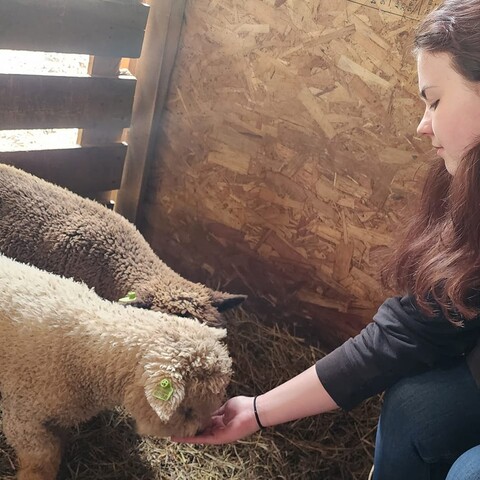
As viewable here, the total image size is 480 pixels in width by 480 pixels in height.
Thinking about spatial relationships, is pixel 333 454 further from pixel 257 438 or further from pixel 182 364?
pixel 182 364

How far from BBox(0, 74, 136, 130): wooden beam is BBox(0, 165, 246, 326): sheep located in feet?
0.80

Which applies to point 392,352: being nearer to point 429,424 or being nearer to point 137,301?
point 429,424

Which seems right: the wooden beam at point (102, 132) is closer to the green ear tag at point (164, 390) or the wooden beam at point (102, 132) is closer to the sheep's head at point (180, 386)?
the sheep's head at point (180, 386)

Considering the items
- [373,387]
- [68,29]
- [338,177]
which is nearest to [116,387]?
[373,387]

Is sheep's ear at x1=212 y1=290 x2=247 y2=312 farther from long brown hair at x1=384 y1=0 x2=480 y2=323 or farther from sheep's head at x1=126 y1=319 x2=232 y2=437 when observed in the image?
long brown hair at x1=384 y1=0 x2=480 y2=323

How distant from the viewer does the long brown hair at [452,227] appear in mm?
1433

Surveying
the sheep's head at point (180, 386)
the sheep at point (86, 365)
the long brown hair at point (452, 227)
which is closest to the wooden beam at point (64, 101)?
the sheep at point (86, 365)

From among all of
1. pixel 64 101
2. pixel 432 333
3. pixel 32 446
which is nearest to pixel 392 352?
pixel 432 333

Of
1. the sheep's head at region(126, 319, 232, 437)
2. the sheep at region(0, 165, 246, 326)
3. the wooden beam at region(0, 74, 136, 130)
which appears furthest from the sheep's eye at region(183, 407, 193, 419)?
the wooden beam at region(0, 74, 136, 130)

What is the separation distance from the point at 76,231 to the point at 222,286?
82 cm

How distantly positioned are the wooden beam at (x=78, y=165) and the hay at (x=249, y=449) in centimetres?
91

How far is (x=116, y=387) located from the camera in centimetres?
162

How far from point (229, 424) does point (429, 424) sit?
505 millimetres

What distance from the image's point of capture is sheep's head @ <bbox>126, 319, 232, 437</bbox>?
148cm
